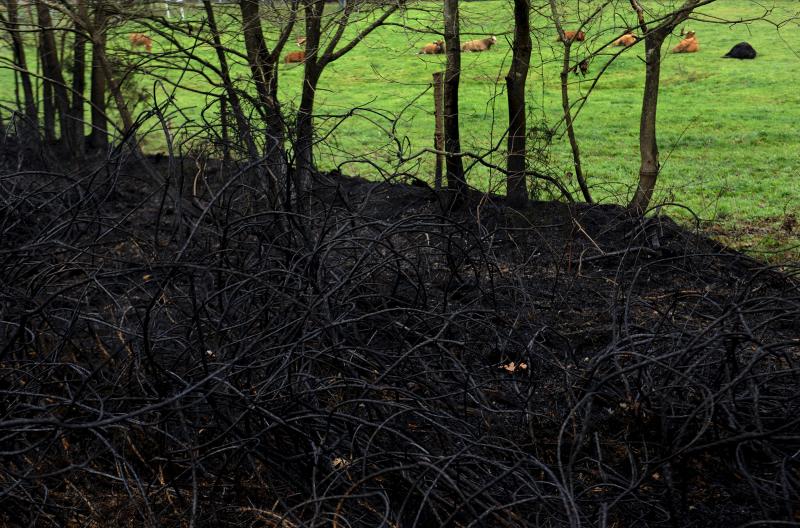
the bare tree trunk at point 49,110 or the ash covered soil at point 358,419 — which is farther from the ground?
the bare tree trunk at point 49,110

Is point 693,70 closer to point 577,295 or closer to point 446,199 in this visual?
point 446,199

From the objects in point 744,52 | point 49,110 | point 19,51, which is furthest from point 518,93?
point 744,52

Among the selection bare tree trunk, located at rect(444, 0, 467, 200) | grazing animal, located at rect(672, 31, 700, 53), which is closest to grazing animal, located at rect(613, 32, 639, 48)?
bare tree trunk, located at rect(444, 0, 467, 200)

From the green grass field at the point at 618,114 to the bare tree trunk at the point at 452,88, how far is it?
7.0 inches

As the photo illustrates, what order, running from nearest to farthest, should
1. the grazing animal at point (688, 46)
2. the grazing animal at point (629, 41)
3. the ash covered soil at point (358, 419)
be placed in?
the ash covered soil at point (358, 419)
the grazing animal at point (629, 41)
the grazing animal at point (688, 46)

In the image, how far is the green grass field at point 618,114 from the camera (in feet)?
32.9

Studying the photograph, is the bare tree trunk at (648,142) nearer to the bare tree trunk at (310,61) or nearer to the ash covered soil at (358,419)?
the ash covered soil at (358,419)

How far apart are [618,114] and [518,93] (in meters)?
11.0

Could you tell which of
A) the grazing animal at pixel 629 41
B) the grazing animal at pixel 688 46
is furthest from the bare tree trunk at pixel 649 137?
the grazing animal at pixel 688 46

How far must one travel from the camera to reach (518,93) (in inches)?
381

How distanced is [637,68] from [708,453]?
70.0 feet

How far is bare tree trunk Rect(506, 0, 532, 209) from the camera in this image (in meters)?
9.31

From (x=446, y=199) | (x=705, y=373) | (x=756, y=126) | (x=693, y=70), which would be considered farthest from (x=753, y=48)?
(x=705, y=373)

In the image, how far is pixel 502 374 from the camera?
5621mm
